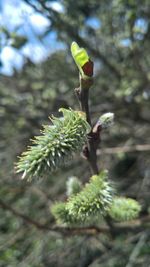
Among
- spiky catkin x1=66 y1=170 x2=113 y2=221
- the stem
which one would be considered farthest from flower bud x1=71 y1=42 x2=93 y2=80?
spiky catkin x1=66 y1=170 x2=113 y2=221

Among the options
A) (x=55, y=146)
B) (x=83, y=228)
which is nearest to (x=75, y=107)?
(x=83, y=228)

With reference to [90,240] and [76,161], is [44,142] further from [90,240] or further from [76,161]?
[76,161]

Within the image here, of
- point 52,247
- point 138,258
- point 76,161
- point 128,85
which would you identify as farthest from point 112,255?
point 76,161

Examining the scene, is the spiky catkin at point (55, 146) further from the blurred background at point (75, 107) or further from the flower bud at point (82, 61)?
the blurred background at point (75, 107)

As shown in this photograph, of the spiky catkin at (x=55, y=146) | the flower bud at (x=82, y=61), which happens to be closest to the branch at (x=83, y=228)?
the spiky catkin at (x=55, y=146)

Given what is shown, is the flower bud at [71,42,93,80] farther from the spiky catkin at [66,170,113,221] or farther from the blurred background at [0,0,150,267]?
the blurred background at [0,0,150,267]
